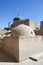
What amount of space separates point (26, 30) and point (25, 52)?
2.88 metres

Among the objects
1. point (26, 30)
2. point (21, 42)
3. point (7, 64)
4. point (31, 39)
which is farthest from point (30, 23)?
point (7, 64)

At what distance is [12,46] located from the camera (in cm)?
588

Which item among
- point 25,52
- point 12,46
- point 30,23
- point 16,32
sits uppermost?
point 30,23

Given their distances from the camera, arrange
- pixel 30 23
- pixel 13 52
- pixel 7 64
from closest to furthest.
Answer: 1. pixel 7 64
2. pixel 13 52
3. pixel 30 23

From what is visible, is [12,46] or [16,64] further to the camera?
[12,46]

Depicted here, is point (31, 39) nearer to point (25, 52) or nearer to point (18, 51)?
point (25, 52)

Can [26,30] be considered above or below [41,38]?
above

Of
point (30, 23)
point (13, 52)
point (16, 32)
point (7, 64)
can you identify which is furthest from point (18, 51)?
point (30, 23)

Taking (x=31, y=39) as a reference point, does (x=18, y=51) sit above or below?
below

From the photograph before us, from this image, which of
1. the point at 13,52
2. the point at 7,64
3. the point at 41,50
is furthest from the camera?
the point at 41,50

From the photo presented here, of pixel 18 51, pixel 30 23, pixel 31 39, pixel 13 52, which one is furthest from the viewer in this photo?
pixel 30 23

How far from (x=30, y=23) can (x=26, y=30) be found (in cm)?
996

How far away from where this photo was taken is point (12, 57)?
5863mm

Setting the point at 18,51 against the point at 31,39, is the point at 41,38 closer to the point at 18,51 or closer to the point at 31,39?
the point at 31,39
